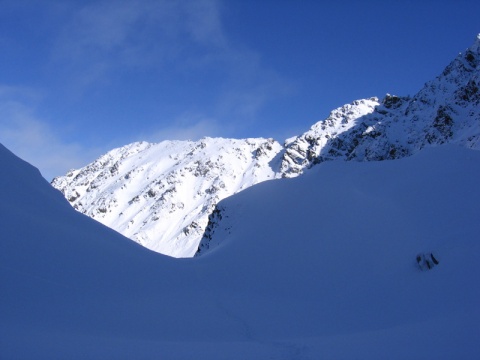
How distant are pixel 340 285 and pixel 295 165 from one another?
317 ft

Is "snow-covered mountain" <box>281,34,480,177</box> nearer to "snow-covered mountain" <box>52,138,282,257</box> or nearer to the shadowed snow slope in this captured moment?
"snow-covered mountain" <box>52,138,282,257</box>

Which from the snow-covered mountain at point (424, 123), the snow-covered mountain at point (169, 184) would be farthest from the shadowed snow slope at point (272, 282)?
the snow-covered mountain at point (169, 184)

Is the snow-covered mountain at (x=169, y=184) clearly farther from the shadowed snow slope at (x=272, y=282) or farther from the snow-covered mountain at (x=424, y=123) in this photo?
the shadowed snow slope at (x=272, y=282)

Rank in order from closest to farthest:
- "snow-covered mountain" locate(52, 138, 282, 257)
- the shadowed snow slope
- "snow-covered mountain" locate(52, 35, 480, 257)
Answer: the shadowed snow slope, "snow-covered mountain" locate(52, 35, 480, 257), "snow-covered mountain" locate(52, 138, 282, 257)

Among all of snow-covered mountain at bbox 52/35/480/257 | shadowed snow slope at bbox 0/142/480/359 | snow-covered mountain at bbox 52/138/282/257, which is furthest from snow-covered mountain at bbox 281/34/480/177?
shadowed snow slope at bbox 0/142/480/359

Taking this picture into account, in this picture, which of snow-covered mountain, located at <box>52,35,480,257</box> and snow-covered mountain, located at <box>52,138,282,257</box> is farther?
snow-covered mountain, located at <box>52,138,282,257</box>

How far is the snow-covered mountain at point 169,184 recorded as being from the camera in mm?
95775

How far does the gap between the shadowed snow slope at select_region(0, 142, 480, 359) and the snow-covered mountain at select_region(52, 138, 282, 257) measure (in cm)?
6656

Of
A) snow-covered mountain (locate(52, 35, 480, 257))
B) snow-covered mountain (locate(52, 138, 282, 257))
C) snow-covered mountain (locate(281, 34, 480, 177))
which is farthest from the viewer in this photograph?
snow-covered mountain (locate(52, 138, 282, 257))

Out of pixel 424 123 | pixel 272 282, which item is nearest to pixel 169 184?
pixel 424 123

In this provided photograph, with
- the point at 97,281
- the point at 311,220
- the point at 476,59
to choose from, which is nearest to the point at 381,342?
the point at 97,281

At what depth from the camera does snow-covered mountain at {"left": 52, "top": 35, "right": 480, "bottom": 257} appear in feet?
Answer: 207

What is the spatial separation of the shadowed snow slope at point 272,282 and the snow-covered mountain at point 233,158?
32.5m

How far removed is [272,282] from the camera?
14391 millimetres
